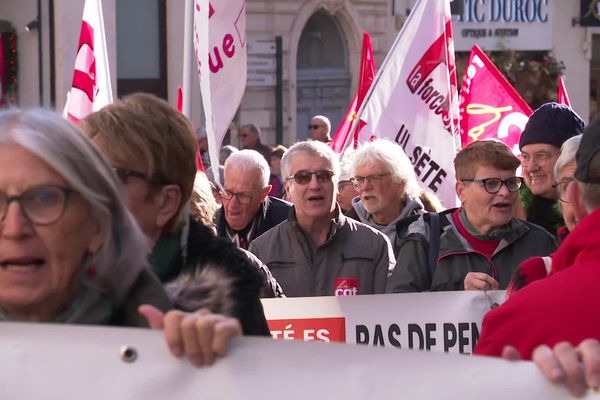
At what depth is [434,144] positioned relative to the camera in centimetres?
819

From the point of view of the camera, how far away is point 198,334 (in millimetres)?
2238

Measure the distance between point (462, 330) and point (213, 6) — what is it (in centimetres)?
276

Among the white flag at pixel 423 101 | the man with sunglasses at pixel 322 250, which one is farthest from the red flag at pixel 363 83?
the man with sunglasses at pixel 322 250

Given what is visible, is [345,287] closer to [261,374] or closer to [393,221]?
[393,221]

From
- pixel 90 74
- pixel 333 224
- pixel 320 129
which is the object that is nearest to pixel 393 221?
pixel 333 224

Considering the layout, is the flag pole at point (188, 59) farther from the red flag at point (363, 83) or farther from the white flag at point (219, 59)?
the red flag at point (363, 83)

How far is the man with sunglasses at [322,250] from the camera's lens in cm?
588

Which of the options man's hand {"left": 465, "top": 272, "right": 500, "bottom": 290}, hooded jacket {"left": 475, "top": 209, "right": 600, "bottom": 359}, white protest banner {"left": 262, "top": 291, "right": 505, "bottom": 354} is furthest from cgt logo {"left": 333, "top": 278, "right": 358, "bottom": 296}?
hooded jacket {"left": 475, "top": 209, "right": 600, "bottom": 359}

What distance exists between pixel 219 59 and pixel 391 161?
3.74 feet

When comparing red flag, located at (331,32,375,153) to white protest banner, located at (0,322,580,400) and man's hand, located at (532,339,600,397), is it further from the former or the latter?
man's hand, located at (532,339,600,397)

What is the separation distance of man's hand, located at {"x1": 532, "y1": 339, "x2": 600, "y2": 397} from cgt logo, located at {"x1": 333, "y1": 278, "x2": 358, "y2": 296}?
145 inches

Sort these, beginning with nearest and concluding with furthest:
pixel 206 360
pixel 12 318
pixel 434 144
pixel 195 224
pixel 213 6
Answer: pixel 206 360
pixel 12 318
pixel 195 224
pixel 213 6
pixel 434 144

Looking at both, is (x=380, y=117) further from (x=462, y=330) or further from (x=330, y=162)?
(x=462, y=330)

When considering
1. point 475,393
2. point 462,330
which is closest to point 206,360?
point 475,393
